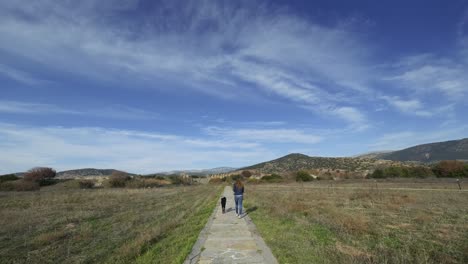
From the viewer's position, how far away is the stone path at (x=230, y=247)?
680 cm

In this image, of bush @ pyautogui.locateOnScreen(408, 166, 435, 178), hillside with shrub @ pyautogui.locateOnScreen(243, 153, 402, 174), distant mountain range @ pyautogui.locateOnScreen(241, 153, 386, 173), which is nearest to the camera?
bush @ pyautogui.locateOnScreen(408, 166, 435, 178)

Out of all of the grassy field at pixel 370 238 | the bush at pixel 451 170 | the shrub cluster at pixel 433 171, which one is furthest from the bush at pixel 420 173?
the grassy field at pixel 370 238

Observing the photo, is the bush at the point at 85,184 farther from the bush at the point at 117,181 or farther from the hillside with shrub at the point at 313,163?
the hillside with shrub at the point at 313,163

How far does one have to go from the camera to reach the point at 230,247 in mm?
7930

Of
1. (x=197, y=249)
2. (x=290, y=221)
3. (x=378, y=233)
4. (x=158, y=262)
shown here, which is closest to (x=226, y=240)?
(x=197, y=249)

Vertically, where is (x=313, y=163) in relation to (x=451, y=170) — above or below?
above

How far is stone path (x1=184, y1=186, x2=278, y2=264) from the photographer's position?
6800 millimetres

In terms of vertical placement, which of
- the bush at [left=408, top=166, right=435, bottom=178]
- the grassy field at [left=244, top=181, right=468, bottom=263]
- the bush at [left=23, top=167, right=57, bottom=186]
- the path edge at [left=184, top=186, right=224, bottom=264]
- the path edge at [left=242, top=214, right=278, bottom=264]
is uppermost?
the bush at [left=23, top=167, right=57, bottom=186]

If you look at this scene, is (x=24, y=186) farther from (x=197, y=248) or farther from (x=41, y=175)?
(x=197, y=248)

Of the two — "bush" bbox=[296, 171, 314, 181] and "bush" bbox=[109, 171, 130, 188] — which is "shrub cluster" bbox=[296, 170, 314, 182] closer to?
"bush" bbox=[296, 171, 314, 181]

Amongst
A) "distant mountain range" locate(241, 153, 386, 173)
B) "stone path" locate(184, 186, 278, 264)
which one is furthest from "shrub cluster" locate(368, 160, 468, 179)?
"stone path" locate(184, 186, 278, 264)

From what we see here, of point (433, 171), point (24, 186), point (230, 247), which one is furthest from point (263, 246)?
point (433, 171)

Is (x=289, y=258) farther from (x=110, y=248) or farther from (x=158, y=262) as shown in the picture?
(x=110, y=248)

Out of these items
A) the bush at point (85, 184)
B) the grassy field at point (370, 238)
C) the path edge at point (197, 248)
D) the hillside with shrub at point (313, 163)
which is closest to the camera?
the path edge at point (197, 248)
